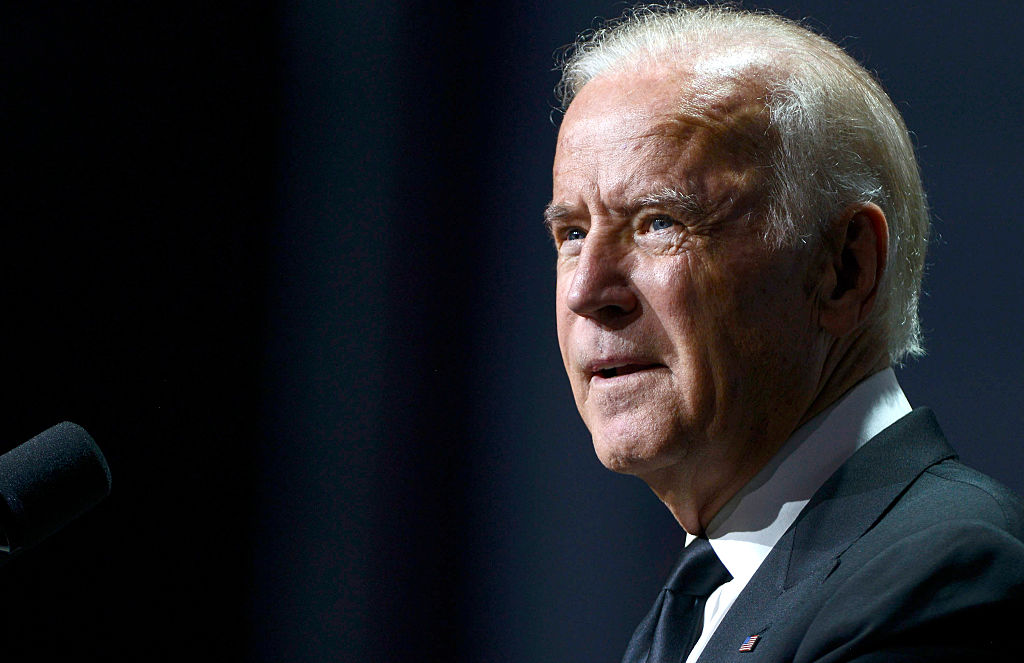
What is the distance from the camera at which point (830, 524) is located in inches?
47.8

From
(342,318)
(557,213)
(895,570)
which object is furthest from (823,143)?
(342,318)

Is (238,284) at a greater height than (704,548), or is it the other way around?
(238,284)

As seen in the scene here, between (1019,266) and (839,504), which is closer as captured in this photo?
(839,504)

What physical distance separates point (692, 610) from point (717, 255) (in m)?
0.51

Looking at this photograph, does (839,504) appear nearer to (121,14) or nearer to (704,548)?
(704,548)

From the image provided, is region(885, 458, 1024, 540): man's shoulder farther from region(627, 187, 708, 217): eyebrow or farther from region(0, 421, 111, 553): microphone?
region(0, 421, 111, 553): microphone

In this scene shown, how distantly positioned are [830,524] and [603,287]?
1.44 feet

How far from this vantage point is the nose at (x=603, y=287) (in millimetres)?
1369

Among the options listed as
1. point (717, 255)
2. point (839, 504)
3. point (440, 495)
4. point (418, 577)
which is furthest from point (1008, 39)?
point (418, 577)

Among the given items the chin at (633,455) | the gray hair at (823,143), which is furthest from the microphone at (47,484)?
the gray hair at (823,143)

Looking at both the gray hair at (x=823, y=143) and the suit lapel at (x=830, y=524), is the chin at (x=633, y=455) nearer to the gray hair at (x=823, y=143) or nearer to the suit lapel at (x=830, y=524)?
the suit lapel at (x=830, y=524)

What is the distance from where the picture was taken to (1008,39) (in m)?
1.77

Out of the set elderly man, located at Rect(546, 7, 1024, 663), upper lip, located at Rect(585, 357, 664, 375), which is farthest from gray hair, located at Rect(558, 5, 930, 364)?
upper lip, located at Rect(585, 357, 664, 375)

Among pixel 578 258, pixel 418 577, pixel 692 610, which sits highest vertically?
pixel 578 258
